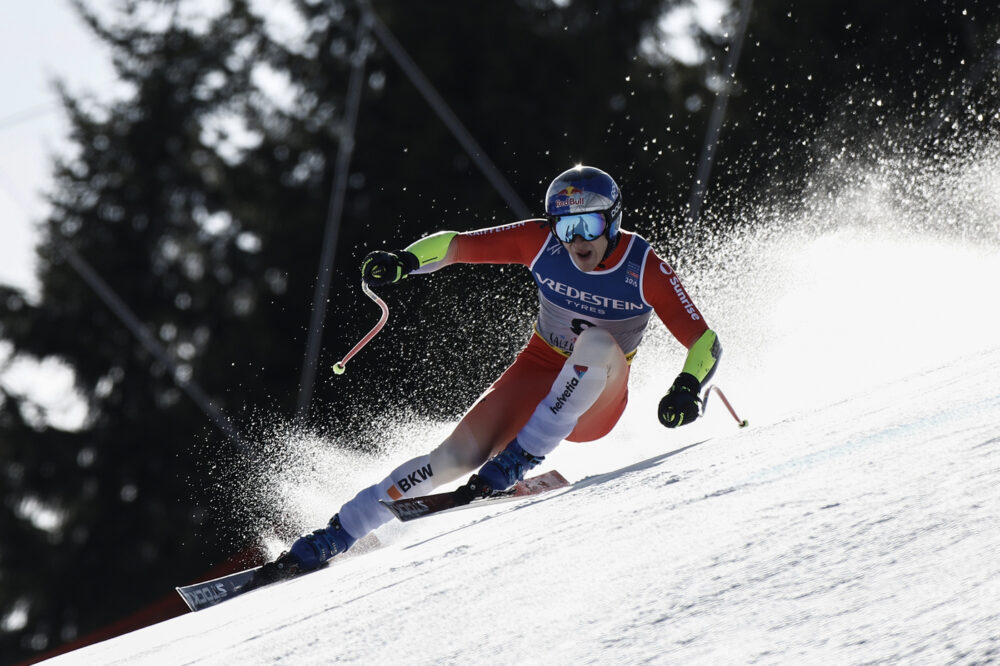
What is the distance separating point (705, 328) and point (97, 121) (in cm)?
1124

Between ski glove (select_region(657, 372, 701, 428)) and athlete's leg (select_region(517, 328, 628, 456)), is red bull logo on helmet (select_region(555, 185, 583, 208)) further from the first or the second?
ski glove (select_region(657, 372, 701, 428))

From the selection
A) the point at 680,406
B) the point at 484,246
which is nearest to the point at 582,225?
the point at 484,246

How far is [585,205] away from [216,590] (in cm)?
173

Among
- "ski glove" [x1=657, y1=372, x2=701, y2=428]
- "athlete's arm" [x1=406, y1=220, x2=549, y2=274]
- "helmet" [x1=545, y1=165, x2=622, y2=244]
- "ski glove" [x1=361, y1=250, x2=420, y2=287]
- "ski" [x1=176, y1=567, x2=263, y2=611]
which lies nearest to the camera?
"ski glove" [x1=657, y1=372, x2=701, y2=428]

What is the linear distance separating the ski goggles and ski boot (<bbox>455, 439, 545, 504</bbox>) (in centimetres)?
72

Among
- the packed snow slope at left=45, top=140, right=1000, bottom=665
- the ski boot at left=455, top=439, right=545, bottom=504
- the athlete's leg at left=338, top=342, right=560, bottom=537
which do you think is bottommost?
the packed snow slope at left=45, top=140, right=1000, bottom=665

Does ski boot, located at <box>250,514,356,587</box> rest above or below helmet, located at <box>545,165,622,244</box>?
below

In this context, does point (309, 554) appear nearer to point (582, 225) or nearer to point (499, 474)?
point (499, 474)

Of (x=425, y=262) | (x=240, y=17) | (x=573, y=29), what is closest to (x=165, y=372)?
(x=240, y=17)

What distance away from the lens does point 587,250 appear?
3.85m

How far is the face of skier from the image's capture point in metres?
3.84

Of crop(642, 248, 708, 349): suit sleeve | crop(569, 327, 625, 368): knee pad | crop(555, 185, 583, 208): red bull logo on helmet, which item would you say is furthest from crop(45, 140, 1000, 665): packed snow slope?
crop(555, 185, 583, 208): red bull logo on helmet

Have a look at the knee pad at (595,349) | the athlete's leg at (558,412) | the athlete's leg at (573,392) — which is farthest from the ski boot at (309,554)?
the knee pad at (595,349)

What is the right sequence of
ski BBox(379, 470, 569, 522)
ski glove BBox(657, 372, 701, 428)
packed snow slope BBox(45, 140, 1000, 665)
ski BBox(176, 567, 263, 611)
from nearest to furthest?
packed snow slope BBox(45, 140, 1000, 665) < ski glove BBox(657, 372, 701, 428) < ski BBox(379, 470, 569, 522) < ski BBox(176, 567, 263, 611)
